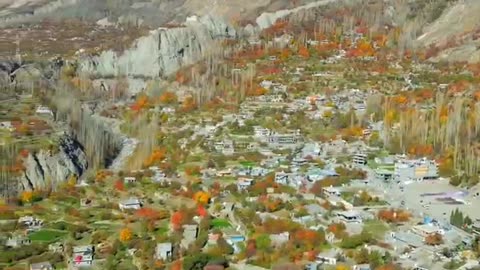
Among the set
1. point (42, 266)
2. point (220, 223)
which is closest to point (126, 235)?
point (42, 266)

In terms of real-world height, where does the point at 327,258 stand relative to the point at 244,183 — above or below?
below

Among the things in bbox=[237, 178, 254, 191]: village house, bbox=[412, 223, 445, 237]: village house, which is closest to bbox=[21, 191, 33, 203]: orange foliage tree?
bbox=[237, 178, 254, 191]: village house

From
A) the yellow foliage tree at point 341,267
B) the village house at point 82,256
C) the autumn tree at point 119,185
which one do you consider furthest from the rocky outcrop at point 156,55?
the yellow foliage tree at point 341,267

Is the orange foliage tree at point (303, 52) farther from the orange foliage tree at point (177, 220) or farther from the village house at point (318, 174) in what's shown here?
the orange foliage tree at point (177, 220)

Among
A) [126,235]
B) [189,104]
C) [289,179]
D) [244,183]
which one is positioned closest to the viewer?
[126,235]

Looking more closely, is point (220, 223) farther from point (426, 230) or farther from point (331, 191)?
point (426, 230)
